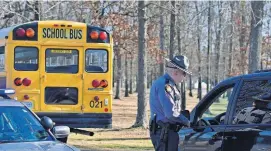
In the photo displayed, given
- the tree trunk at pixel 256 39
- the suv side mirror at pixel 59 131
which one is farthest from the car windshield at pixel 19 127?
the tree trunk at pixel 256 39

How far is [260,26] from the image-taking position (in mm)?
16312

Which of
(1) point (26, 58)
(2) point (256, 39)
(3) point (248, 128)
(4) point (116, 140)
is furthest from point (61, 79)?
(3) point (248, 128)

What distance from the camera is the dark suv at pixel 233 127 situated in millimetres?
5680

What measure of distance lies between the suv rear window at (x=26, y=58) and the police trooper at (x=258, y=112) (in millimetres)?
7254

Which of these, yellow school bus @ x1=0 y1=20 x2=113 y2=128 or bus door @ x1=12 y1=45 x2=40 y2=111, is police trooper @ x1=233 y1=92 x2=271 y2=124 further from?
bus door @ x1=12 y1=45 x2=40 y2=111

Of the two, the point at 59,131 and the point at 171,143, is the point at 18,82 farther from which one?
the point at 171,143

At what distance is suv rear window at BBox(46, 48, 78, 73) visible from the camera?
12586 millimetres

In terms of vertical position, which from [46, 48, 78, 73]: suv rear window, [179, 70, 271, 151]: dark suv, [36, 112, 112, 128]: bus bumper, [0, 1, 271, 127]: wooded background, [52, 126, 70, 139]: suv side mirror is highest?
[0, 1, 271, 127]: wooded background

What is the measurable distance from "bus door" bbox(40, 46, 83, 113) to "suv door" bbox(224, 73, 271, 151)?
22.8 feet

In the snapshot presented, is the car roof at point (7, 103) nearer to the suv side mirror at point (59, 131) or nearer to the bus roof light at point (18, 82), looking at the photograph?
the suv side mirror at point (59, 131)

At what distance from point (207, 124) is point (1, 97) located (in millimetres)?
2695

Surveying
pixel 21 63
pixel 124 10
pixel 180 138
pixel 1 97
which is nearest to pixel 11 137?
pixel 1 97

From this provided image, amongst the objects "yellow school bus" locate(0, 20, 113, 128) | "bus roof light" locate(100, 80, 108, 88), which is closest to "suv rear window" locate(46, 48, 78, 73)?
"yellow school bus" locate(0, 20, 113, 128)

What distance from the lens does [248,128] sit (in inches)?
228
